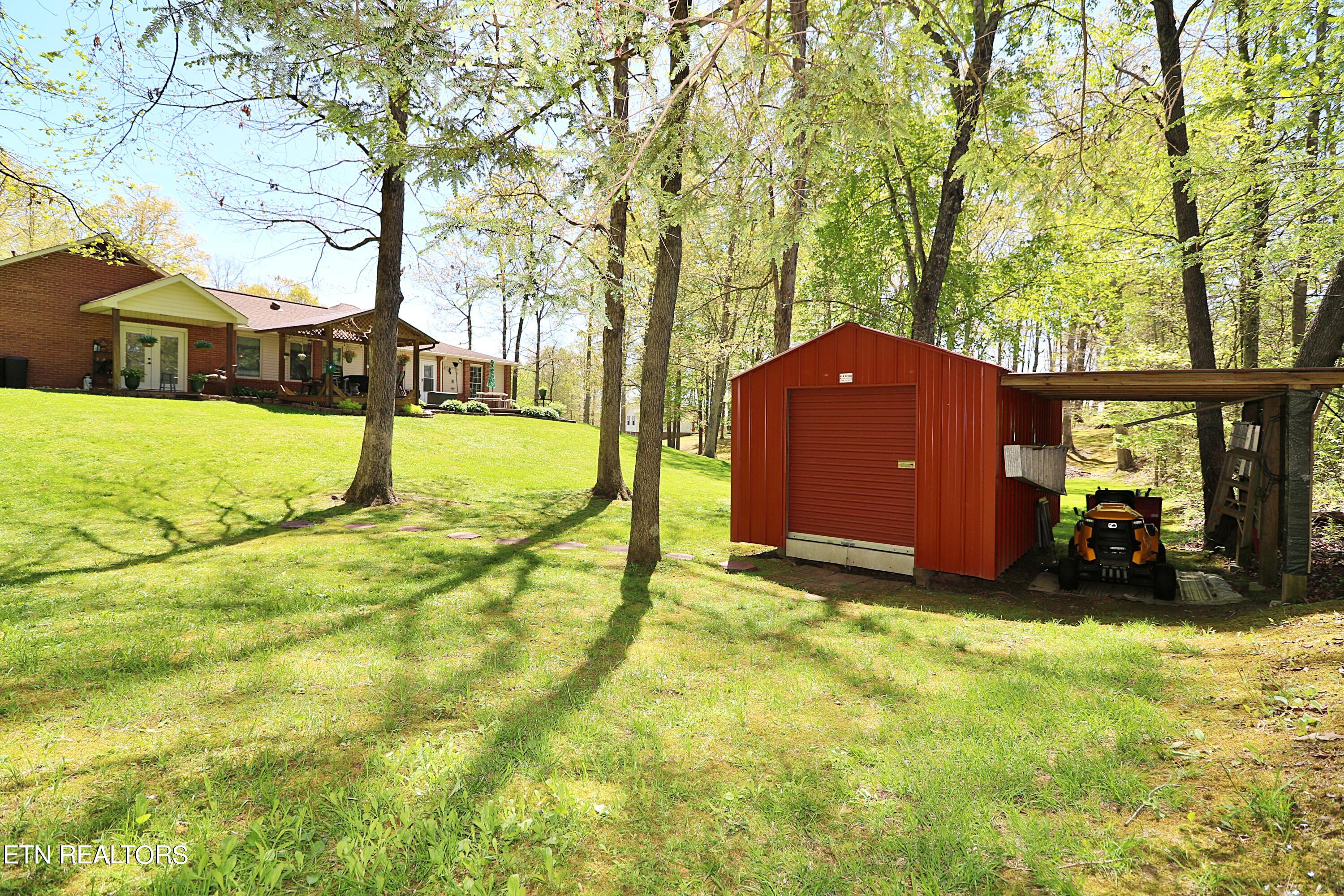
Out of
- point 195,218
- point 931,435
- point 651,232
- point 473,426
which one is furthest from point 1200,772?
point 473,426

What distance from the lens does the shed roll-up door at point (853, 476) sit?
7660mm

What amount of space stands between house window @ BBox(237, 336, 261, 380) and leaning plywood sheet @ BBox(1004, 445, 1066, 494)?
2284cm

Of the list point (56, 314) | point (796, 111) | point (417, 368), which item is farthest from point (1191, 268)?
point (56, 314)

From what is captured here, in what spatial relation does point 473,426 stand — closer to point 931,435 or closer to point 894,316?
point 894,316

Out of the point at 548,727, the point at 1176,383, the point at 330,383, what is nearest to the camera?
the point at 548,727

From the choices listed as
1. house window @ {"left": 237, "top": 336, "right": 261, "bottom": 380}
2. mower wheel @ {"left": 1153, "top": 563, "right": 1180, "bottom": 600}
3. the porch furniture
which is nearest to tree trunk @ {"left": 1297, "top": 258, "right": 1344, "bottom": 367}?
mower wheel @ {"left": 1153, "top": 563, "right": 1180, "bottom": 600}

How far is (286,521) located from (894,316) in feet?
54.8

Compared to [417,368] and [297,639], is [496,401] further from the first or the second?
[297,639]

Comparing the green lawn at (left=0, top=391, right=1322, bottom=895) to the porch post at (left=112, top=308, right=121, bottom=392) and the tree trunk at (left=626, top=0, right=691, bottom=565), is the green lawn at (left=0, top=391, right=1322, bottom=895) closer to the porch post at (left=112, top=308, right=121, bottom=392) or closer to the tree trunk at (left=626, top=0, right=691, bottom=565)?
the tree trunk at (left=626, top=0, right=691, bottom=565)

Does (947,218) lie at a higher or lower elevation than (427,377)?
higher

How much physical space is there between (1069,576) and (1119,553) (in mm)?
603

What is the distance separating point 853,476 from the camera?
8.07 m

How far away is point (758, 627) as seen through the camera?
5.46 meters

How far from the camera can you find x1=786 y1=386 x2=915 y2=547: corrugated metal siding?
7668 mm
